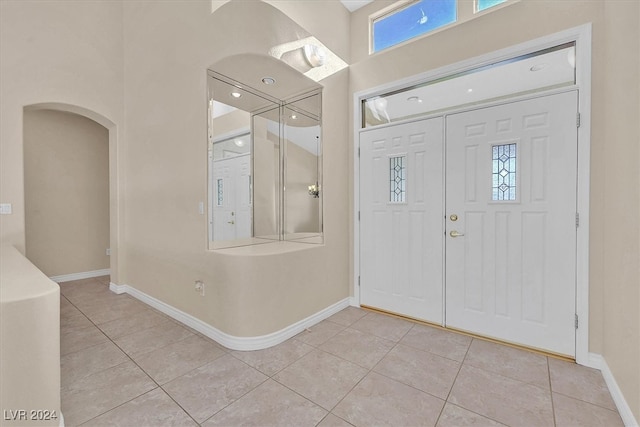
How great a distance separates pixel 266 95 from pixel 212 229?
1.60 meters

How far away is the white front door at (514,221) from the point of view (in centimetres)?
208

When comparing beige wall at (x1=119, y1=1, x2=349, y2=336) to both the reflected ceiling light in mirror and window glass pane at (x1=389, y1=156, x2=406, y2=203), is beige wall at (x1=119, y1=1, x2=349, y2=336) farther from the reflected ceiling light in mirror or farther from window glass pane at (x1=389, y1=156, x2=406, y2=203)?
window glass pane at (x1=389, y1=156, x2=406, y2=203)

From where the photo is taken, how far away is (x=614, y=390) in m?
1.67

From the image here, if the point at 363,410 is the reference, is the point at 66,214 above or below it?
above

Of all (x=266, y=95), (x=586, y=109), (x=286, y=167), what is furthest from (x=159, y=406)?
(x=586, y=109)

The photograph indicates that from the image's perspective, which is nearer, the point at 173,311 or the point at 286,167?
the point at 173,311

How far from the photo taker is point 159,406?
1.60 metres

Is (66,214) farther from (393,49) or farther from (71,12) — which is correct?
(393,49)

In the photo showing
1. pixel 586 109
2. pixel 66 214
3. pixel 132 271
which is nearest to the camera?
pixel 586 109

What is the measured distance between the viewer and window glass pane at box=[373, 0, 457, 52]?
8.64 feet

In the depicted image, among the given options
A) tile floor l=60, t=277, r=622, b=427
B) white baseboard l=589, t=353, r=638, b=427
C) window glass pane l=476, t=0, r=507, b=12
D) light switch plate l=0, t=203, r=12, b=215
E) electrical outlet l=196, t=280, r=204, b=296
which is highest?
window glass pane l=476, t=0, r=507, b=12

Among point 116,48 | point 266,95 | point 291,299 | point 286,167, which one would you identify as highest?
point 116,48

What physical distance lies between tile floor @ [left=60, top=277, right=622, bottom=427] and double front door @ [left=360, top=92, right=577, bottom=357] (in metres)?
0.30

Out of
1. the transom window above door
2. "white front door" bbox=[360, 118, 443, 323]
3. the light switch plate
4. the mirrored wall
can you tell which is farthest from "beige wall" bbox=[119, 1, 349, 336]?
the light switch plate
